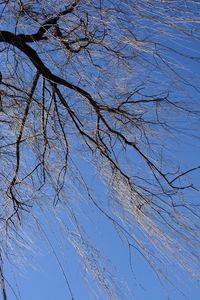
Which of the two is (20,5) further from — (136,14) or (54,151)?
(54,151)

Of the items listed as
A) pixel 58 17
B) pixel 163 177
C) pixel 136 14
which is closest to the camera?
pixel 136 14

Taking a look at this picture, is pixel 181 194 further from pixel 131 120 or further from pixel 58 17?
pixel 58 17

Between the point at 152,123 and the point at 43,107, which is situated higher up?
the point at 43,107

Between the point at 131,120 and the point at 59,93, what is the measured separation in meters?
0.41

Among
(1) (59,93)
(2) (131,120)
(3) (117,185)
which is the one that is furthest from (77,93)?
(3) (117,185)

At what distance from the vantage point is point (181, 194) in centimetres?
252

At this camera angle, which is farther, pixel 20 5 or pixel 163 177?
pixel 163 177

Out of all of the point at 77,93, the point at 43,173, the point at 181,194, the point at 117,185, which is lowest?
the point at 181,194

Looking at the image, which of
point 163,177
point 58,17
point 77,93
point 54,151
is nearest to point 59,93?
point 77,93

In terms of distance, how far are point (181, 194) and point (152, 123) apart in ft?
1.40

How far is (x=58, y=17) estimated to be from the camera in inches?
93.7

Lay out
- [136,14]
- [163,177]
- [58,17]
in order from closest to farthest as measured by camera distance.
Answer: [136,14] < [58,17] < [163,177]

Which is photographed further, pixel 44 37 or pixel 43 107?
pixel 43 107

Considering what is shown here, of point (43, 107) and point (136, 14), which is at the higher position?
point (43, 107)
